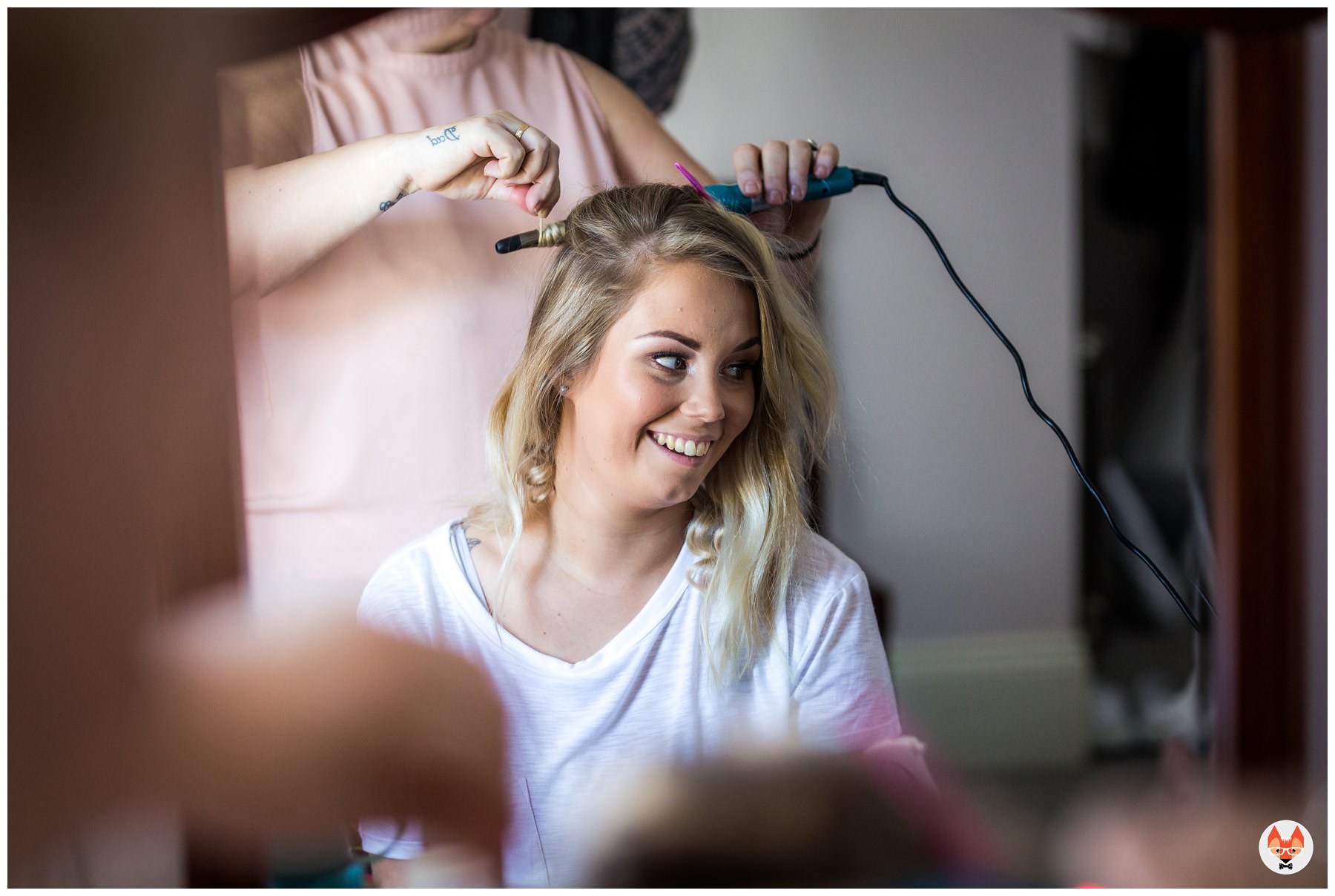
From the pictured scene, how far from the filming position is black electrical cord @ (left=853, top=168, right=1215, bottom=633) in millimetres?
729

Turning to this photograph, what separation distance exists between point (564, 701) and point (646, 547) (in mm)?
130

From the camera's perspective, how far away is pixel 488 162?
2.30ft

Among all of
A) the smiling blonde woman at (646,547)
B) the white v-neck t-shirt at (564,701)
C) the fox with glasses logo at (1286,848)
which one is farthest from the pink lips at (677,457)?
the fox with glasses logo at (1286,848)

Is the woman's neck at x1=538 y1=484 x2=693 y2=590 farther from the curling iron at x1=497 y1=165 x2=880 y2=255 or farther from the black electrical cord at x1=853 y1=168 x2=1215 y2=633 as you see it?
the black electrical cord at x1=853 y1=168 x2=1215 y2=633

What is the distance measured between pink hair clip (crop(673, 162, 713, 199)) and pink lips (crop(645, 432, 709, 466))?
184mm

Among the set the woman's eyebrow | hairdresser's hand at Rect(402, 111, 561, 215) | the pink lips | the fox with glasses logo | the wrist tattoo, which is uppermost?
the wrist tattoo

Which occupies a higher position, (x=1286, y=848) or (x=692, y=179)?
(x=692, y=179)

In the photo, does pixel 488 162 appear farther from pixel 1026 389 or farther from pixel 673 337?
pixel 1026 389

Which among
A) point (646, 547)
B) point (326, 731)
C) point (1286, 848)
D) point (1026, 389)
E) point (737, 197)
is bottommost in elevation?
point (1286, 848)

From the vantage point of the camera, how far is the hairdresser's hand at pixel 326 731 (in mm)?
689

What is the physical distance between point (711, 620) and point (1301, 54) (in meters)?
0.64

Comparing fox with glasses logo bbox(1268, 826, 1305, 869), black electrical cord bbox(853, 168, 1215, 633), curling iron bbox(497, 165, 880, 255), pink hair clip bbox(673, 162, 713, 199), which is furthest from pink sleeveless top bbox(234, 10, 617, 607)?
fox with glasses logo bbox(1268, 826, 1305, 869)

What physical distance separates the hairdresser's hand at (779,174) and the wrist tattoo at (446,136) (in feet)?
0.68

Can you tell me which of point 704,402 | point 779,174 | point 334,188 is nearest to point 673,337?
point 704,402
